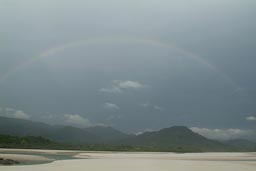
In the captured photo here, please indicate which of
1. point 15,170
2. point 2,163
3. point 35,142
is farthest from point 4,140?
point 15,170

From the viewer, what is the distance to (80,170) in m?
38.7

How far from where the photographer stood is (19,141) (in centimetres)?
15738

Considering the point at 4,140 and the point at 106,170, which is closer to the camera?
the point at 106,170

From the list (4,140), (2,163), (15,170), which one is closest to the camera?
(15,170)

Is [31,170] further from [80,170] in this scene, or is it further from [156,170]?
[156,170]

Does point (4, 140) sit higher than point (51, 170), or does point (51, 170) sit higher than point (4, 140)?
point (4, 140)

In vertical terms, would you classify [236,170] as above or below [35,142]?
below

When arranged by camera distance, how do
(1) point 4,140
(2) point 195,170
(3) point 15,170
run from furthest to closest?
(1) point 4,140
(2) point 195,170
(3) point 15,170

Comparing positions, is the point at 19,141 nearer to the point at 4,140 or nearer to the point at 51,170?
the point at 4,140

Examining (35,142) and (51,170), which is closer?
(51,170)

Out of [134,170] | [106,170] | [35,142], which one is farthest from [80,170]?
[35,142]

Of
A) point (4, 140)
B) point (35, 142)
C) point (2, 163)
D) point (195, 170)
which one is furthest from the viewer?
point (35, 142)

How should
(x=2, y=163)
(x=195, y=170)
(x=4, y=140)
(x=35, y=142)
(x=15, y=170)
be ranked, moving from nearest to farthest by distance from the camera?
(x=15, y=170)
(x=195, y=170)
(x=2, y=163)
(x=4, y=140)
(x=35, y=142)

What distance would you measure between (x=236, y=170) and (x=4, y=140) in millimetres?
126539
